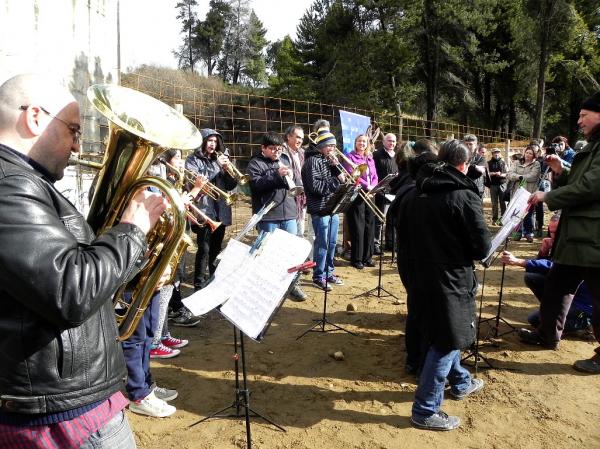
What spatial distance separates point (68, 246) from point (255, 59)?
42.5 m

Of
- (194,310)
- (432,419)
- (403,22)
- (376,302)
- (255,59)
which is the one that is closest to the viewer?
(194,310)

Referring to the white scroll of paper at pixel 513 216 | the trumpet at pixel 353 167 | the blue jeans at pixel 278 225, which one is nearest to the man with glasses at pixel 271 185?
the blue jeans at pixel 278 225

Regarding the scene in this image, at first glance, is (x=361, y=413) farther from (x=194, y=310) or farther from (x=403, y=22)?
(x=403, y=22)

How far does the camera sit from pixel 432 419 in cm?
297

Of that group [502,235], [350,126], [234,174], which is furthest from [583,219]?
[350,126]

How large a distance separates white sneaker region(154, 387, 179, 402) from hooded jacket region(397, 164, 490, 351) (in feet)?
6.31

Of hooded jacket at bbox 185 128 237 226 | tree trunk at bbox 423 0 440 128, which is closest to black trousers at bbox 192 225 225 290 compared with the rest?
hooded jacket at bbox 185 128 237 226

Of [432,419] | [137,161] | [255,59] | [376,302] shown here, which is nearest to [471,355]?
[432,419]

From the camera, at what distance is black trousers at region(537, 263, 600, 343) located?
339 cm

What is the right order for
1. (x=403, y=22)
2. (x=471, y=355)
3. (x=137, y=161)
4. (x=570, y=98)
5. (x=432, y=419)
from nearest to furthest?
(x=137, y=161), (x=432, y=419), (x=471, y=355), (x=403, y=22), (x=570, y=98)

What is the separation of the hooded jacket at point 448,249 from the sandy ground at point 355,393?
71cm

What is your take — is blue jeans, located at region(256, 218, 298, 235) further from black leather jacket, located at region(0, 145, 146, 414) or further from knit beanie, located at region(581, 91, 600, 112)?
black leather jacket, located at region(0, 145, 146, 414)

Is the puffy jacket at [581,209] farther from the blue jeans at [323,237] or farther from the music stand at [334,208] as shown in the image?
the blue jeans at [323,237]

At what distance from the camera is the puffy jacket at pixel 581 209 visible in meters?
3.29
